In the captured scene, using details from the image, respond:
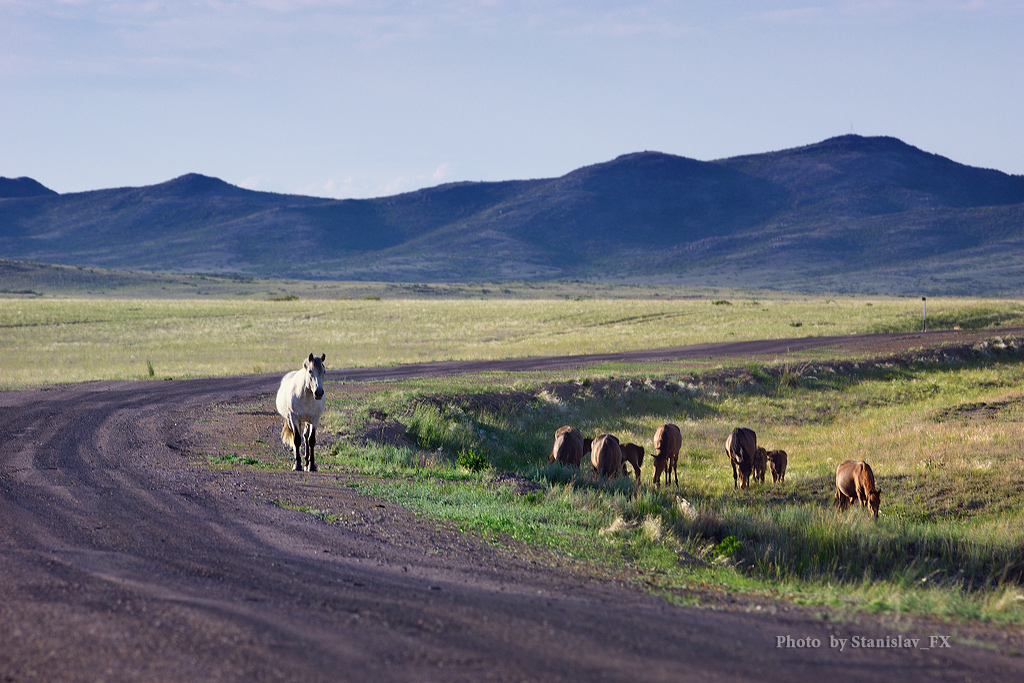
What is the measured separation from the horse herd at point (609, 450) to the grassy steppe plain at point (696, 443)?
0.56m

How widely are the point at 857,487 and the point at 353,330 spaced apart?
48.9 m

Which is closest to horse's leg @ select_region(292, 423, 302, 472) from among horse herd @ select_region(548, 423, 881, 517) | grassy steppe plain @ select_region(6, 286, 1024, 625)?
grassy steppe plain @ select_region(6, 286, 1024, 625)

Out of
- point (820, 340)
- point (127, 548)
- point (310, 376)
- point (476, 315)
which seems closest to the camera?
point (127, 548)

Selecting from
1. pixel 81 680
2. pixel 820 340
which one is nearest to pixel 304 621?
pixel 81 680

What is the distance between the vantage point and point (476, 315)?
241 ft

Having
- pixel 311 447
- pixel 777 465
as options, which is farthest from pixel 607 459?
pixel 311 447

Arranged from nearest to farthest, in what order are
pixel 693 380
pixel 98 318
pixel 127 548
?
pixel 127 548 < pixel 693 380 < pixel 98 318

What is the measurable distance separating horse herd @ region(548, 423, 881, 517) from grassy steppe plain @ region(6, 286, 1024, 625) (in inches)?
20.6

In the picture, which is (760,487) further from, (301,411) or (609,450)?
(301,411)

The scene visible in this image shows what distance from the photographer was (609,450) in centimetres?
1756

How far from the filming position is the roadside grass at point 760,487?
10.7 meters

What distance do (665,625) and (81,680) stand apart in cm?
465

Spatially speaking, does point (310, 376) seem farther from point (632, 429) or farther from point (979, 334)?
point (979, 334)

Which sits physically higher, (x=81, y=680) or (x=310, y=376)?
(x=310, y=376)
